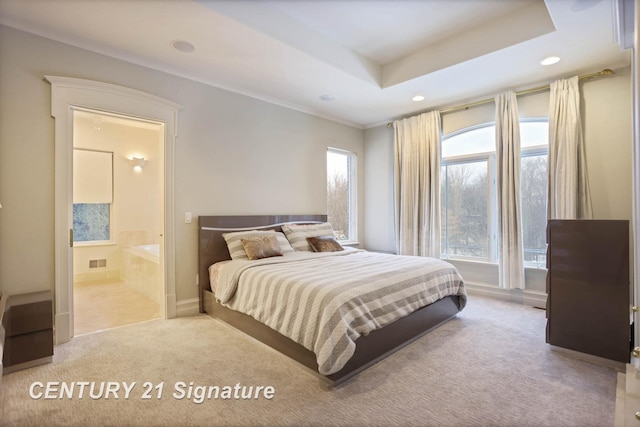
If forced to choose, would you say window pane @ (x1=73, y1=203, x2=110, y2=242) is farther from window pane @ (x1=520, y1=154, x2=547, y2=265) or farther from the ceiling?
window pane @ (x1=520, y1=154, x2=547, y2=265)

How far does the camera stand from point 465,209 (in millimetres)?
4484

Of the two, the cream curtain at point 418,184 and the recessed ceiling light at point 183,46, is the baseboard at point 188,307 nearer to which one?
the recessed ceiling light at point 183,46

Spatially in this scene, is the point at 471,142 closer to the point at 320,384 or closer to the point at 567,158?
the point at 567,158

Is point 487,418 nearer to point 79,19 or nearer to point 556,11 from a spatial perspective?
point 556,11

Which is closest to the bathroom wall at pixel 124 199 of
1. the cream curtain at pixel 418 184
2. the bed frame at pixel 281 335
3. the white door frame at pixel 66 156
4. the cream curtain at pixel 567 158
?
the bed frame at pixel 281 335

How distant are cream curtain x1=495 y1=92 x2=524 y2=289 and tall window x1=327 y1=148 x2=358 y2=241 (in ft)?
7.63

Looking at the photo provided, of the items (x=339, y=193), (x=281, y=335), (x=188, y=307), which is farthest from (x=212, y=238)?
(x=339, y=193)

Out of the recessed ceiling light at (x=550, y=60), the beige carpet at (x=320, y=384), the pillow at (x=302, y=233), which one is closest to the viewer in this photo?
the beige carpet at (x=320, y=384)

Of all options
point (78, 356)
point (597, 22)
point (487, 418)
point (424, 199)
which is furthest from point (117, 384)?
point (597, 22)

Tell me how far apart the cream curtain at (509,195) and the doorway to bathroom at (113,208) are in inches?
181

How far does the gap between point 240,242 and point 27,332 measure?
72.0 inches

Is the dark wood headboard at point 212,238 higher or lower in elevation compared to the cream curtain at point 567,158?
lower

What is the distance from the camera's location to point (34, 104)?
101 inches

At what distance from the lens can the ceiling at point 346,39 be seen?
7.88 ft
